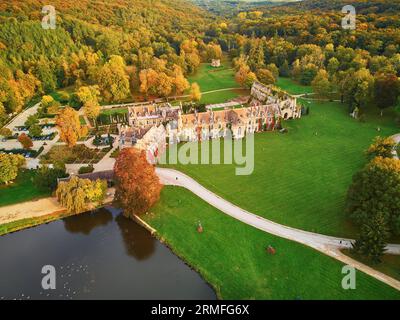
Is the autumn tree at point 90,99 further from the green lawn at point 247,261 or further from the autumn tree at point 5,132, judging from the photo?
the green lawn at point 247,261

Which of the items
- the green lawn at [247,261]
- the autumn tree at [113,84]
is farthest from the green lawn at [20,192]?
the autumn tree at [113,84]

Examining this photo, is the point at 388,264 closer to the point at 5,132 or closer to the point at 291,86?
the point at 5,132

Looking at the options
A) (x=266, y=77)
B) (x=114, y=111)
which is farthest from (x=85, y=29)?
(x=266, y=77)
